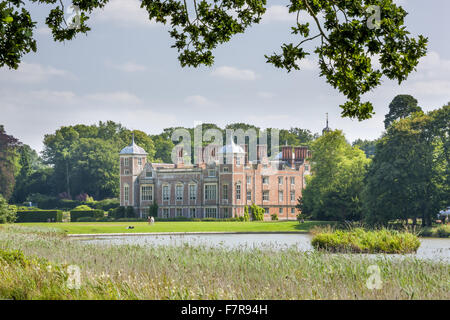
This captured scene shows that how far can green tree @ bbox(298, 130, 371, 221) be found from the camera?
4859 centimetres

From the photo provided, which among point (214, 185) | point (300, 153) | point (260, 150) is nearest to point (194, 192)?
point (214, 185)

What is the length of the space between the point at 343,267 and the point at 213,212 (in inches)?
2050

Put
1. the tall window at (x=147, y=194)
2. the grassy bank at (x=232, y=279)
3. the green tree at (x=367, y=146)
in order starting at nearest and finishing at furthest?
1. the grassy bank at (x=232, y=279)
2. the tall window at (x=147, y=194)
3. the green tree at (x=367, y=146)

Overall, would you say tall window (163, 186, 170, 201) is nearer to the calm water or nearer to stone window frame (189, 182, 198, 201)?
stone window frame (189, 182, 198, 201)

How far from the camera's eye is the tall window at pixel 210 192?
62406mm

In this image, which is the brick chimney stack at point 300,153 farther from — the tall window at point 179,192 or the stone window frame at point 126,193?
the stone window frame at point 126,193

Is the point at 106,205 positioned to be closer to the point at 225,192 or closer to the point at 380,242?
the point at 225,192

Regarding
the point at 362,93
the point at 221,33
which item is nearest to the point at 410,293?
the point at 362,93

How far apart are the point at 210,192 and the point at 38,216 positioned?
1652 cm

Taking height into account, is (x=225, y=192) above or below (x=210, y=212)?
above

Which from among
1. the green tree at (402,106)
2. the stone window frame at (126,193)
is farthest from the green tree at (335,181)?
the stone window frame at (126,193)

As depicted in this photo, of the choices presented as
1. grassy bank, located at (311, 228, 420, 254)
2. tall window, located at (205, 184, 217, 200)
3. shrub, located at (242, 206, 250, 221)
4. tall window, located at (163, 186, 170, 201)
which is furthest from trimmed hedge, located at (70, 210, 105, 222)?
grassy bank, located at (311, 228, 420, 254)

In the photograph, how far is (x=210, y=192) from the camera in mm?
62688

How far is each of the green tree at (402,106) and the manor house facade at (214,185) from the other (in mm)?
13823
